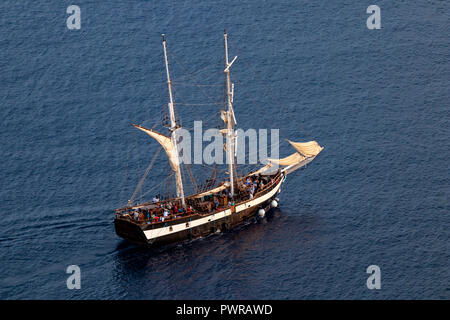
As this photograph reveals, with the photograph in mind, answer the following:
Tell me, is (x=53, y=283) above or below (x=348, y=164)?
below

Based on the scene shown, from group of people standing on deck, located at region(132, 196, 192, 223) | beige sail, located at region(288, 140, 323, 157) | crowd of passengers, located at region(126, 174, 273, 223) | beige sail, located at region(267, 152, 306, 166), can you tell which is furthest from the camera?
beige sail, located at region(267, 152, 306, 166)

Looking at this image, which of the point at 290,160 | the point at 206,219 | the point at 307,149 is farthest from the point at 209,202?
the point at 307,149

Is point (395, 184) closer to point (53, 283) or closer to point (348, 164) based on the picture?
point (348, 164)

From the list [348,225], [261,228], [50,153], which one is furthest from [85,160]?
[348,225]

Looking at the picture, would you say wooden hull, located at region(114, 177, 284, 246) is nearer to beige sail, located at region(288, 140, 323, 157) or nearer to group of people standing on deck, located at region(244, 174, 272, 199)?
group of people standing on deck, located at region(244, 174, 272, 199)

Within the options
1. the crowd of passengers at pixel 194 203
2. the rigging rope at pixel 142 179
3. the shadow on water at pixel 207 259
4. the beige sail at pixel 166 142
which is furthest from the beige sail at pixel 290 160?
the rigging rope at pixel 142 179

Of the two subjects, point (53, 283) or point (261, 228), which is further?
point (261, 228)

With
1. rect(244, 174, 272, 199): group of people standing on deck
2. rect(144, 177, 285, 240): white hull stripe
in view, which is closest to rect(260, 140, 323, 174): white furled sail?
rect(244, 174, 272, 199): group of people standing on deck
